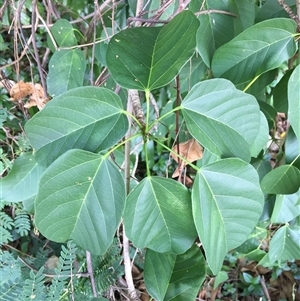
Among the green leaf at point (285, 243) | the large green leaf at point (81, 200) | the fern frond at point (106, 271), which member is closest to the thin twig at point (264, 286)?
the green leaf at point (285, 243)

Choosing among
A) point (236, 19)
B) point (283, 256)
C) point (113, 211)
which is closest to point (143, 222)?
point (113, 211)

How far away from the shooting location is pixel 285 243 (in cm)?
82

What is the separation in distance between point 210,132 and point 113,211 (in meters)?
0.16

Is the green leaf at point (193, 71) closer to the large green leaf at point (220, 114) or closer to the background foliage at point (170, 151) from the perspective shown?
the background foliage at point (170, 151)

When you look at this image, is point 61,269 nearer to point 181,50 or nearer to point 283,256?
point 181,50

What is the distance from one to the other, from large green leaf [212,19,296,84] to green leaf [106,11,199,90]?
14cm

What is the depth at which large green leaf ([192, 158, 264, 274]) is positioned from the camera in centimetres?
45

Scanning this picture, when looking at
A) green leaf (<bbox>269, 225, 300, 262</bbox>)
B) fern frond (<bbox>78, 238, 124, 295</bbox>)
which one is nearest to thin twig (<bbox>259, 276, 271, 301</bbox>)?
green leaf (<bbox>269, 225, 300, 262</bbox>)

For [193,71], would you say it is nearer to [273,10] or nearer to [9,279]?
[273,10]

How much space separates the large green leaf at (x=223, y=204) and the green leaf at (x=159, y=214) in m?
0.02

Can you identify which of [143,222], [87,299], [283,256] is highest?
[143,222]

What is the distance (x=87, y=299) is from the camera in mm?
607

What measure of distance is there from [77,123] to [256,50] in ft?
0.95

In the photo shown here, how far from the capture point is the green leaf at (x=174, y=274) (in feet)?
1.83
